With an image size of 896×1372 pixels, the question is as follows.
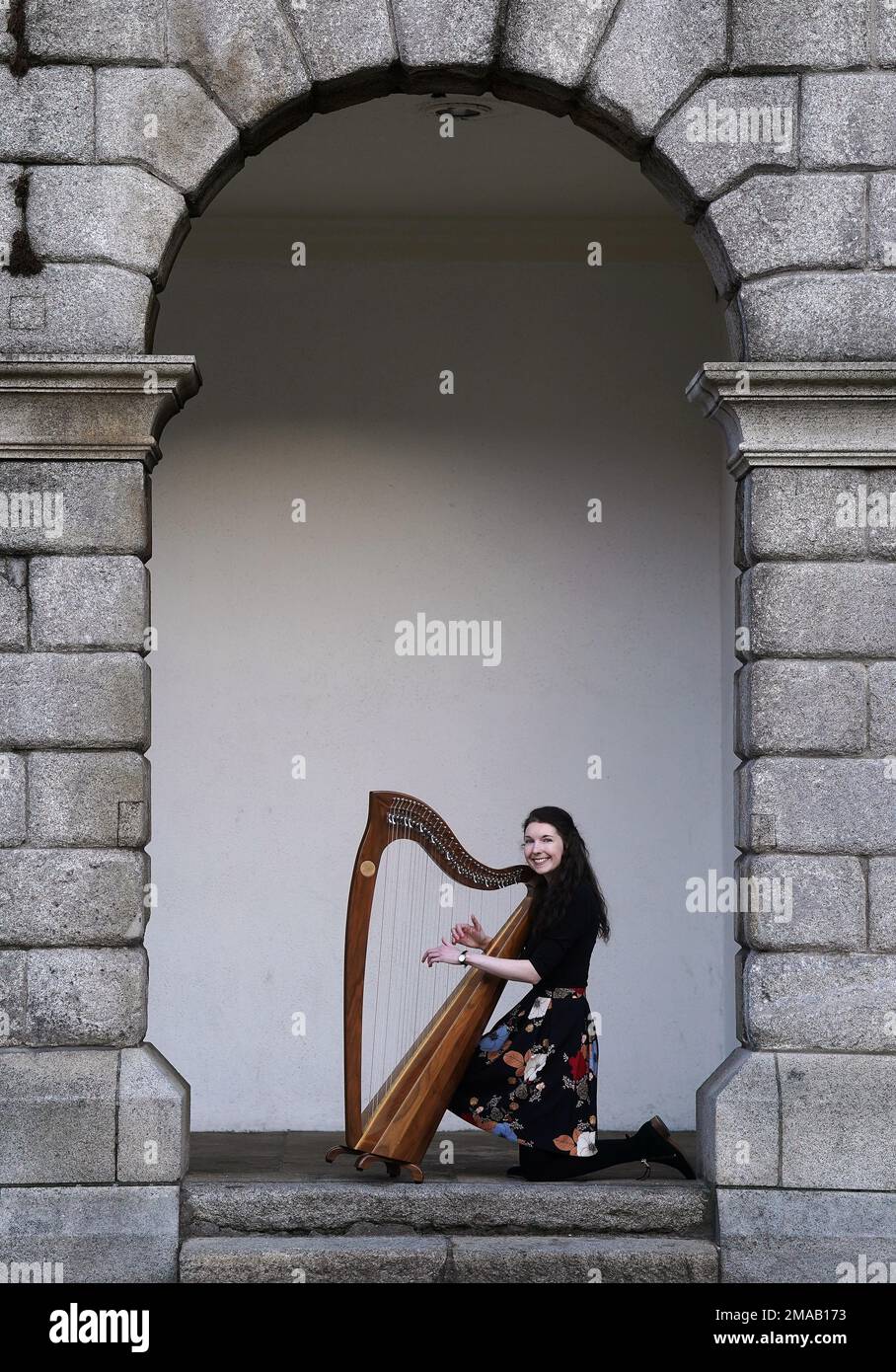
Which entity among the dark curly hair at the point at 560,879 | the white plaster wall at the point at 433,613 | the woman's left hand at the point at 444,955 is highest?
the white plaster wall at the point at 433,613

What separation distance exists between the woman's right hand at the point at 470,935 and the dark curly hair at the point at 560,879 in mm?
176

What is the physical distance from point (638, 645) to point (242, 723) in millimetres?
1724

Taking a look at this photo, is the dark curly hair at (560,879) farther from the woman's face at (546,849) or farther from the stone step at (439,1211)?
the stone step at (439,1211)

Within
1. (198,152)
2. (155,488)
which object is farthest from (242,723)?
(198,152)

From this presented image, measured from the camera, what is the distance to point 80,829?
5.48m

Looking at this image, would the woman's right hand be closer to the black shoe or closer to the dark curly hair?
the dark curly hair

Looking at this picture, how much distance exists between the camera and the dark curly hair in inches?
227

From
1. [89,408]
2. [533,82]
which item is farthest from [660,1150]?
[533,82]

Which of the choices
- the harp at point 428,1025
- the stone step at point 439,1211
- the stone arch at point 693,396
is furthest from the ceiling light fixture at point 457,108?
the stone step at point 439,1211

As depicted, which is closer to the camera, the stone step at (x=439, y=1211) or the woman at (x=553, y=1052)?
the stone step at (x=439, y=1211)

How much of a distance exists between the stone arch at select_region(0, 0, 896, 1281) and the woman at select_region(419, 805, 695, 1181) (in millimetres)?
394

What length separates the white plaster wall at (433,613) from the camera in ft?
24.7

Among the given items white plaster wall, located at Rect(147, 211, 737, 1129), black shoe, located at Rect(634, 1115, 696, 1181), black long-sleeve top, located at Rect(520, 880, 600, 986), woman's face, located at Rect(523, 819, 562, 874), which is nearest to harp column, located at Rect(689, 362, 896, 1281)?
black shoe, located at Rect(634, 1115, 696, 1181)
